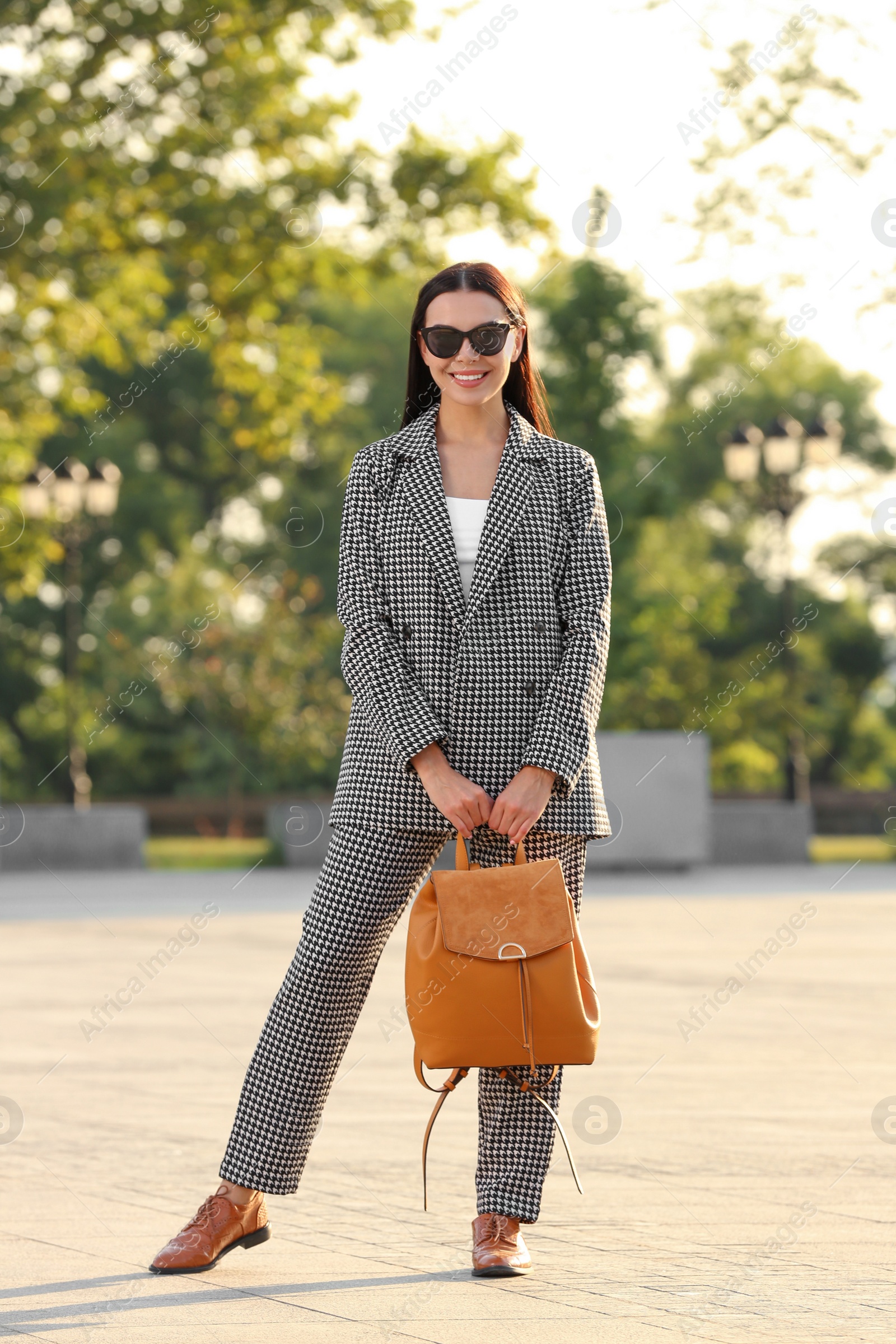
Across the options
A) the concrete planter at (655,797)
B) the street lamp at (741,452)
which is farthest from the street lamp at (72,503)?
the street lamp at (741,452)

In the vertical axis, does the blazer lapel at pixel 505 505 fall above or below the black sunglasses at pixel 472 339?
below

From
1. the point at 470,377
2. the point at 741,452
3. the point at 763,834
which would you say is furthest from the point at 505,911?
the point at 741,452

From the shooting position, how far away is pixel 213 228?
1883 cm

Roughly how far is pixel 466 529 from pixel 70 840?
1819 centimetres

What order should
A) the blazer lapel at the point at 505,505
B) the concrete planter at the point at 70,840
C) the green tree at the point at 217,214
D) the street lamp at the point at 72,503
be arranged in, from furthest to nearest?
the street lamp at the point at 72,503
the concrete planter at the point at 70,840
the green tree at the point at 217,214
the blazer lapel at the point at 505,505

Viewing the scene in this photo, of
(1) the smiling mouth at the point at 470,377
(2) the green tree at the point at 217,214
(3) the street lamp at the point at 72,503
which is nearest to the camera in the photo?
(1) the smiling mouth at the point at 470,377

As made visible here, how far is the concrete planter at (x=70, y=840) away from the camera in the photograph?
21359 millimetres

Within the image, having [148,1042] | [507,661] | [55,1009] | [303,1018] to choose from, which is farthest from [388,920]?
[55,1009]

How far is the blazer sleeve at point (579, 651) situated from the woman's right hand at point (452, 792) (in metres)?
0.13

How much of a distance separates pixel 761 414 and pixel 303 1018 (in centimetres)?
4479

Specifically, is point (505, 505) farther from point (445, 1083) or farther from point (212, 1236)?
point (212, 1236)

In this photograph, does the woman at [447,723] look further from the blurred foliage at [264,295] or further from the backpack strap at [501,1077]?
the blurred foliage at [264,295]

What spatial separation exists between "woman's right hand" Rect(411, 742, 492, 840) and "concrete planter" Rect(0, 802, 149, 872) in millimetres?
17863

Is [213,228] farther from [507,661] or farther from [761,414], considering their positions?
[761,414]
